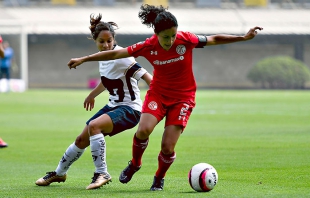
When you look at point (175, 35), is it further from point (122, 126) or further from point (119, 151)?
point (119, 151)

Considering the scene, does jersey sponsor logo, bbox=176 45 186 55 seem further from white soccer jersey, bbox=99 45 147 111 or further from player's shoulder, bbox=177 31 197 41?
white soccer jersey, bbox=99 45 147 111

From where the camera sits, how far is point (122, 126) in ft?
28.4

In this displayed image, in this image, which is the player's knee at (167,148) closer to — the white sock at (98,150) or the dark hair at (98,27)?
the white sock at (98,150)

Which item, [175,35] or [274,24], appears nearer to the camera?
[175,35]

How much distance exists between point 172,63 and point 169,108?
0.53 m

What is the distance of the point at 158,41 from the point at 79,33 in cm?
4713

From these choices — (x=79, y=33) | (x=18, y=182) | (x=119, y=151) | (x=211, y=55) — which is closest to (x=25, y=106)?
(x=119, y=151)

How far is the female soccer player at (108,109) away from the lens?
8.47 meters

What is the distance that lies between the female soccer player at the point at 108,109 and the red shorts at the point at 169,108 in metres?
0.48

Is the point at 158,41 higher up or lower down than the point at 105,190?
higher up

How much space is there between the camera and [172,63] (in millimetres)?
8148

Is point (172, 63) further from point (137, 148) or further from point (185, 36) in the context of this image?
point (137, 148)

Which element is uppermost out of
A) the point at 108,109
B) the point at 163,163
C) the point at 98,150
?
the point at 108,109

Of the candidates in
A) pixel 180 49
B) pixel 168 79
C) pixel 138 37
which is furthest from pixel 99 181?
pixel 138 37
